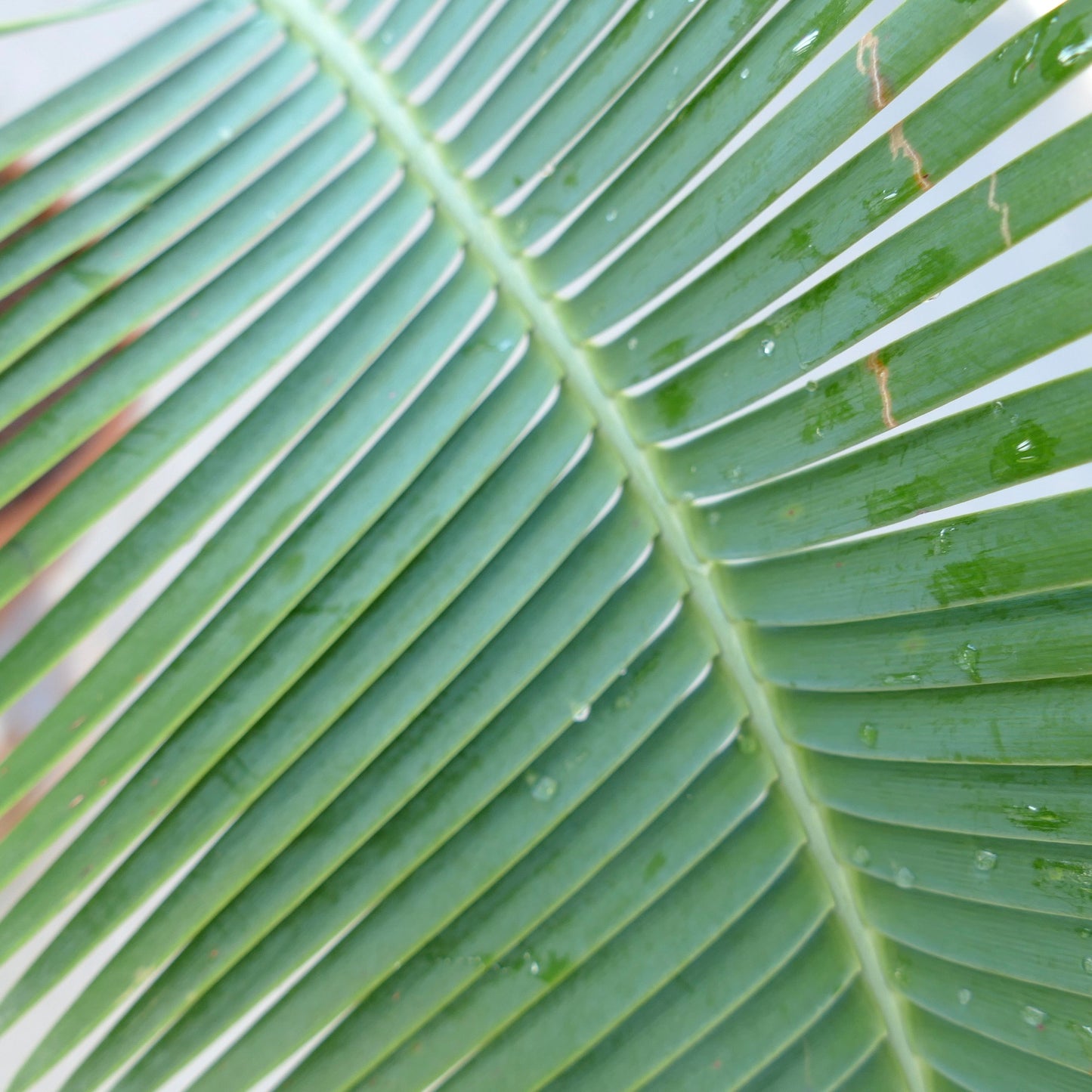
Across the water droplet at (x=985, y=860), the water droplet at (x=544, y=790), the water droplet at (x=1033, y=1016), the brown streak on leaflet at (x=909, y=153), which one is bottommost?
the water droplet at (x=544, y=790)

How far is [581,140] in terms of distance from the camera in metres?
0.51

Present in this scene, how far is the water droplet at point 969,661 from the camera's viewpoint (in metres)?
0.41

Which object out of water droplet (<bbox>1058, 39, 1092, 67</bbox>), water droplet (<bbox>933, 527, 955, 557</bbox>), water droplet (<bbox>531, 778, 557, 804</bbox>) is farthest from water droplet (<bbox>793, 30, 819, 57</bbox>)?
water droplet (<bbox>531, 778, 557, 804</bbox>)

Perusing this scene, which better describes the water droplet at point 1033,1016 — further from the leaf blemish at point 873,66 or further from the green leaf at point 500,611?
the leaf blemish at point 873,66

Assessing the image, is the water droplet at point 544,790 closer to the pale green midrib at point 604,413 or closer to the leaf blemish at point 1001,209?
the pale green midrib at point 604,413

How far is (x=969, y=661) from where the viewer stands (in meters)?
0.42

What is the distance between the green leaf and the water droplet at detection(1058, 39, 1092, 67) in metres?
0.11

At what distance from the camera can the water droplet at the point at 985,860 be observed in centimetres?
44

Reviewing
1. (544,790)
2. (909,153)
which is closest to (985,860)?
(544,790)

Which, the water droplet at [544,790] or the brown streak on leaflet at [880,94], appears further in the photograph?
the water droplet at [544,790]

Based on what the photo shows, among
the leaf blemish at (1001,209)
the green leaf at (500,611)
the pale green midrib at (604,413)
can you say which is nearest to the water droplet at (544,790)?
the green leaf at (500,611)

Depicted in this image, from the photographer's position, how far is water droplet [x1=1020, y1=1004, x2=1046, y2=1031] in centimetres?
44

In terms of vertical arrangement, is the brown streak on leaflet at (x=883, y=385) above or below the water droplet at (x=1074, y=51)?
below

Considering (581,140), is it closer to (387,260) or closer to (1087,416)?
(387,260)
